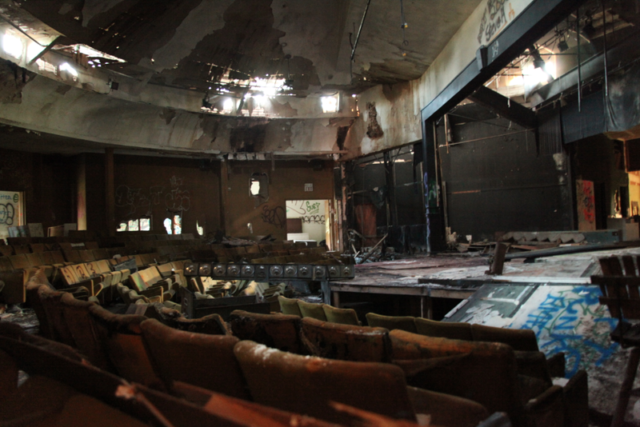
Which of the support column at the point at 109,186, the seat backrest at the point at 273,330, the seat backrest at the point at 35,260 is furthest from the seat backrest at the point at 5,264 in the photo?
the support column at the point at 109,186

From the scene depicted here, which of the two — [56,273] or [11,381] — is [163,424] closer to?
[11,381]

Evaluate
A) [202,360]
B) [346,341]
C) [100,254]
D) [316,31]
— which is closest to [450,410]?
[346,341]

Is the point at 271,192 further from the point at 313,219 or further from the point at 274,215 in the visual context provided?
the point at 313,219

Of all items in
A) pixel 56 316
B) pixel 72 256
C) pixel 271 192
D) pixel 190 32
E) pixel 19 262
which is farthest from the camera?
pixel 271 192

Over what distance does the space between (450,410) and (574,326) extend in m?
2.53

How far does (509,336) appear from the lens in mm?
2395

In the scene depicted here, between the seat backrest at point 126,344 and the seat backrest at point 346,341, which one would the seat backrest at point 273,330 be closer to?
the seat backrest at point 346,341

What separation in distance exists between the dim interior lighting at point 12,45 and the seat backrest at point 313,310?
31.9ft

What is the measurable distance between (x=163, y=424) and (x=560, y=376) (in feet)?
8.42

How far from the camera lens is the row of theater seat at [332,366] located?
1247 millimetres

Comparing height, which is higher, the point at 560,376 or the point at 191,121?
the point at 191,121

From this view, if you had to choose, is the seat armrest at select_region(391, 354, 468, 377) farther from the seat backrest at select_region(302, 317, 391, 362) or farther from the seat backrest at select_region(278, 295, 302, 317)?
the seat backrest at select_region(278, 295, 302, 317)

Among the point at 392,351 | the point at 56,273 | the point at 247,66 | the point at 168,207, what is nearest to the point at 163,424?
the point at 392,351

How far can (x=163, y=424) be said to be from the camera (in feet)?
3.65
